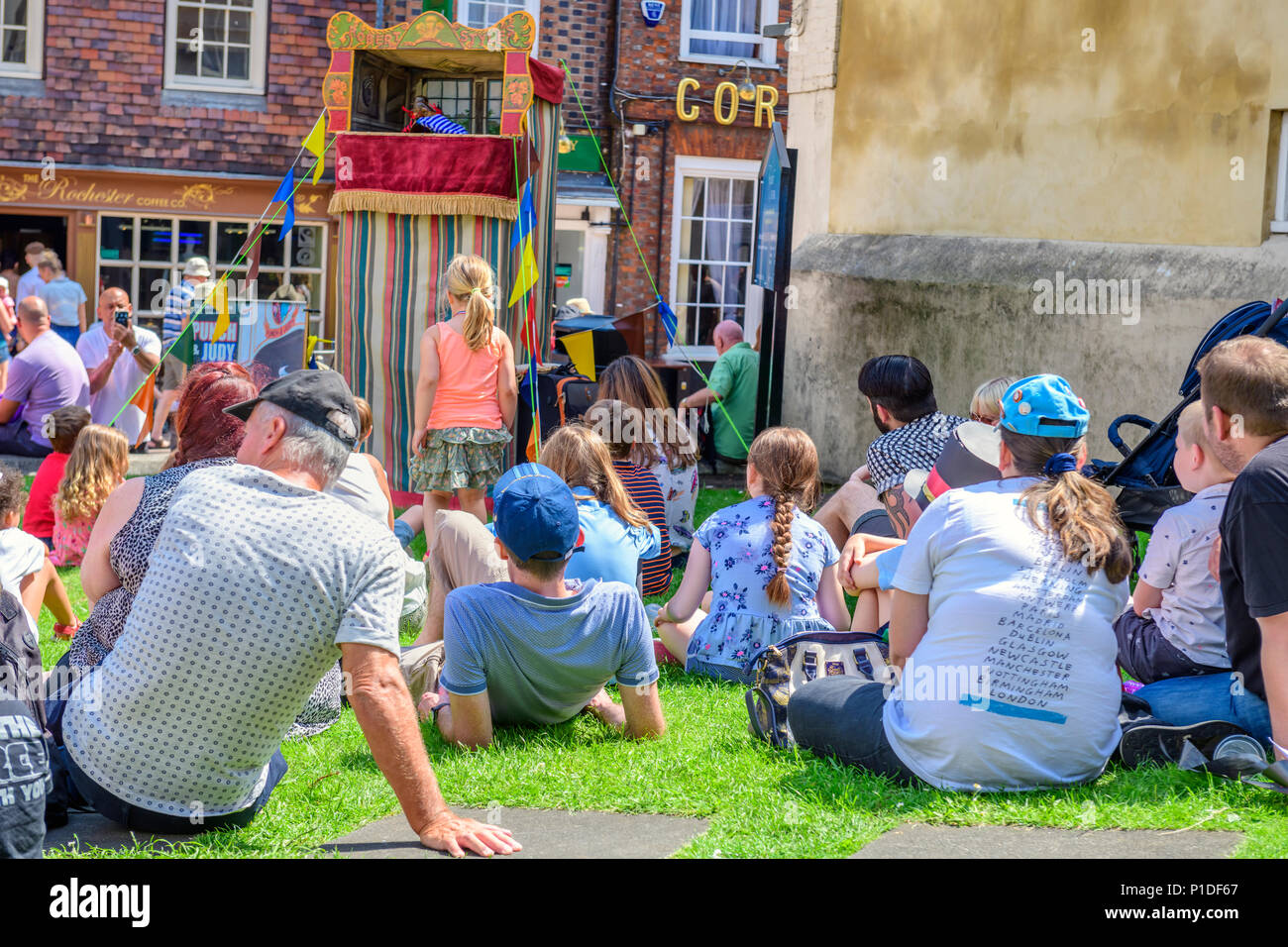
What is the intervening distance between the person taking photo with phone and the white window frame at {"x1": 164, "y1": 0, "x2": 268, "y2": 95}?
559 cm

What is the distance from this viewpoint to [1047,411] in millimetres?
3963

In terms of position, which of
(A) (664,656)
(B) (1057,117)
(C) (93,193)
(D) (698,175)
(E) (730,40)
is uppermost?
(E) (730,40)

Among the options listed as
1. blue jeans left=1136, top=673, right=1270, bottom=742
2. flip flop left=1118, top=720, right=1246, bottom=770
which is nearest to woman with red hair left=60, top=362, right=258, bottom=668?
flip flop left=1118, top=720, right=1246, bottom=770

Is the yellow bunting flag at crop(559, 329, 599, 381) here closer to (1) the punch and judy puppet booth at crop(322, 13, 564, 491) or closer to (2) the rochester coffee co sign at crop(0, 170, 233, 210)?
(1) the punch and judy puppet booth at crop(322, 13, 564, 491)

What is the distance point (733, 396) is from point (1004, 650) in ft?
29.7

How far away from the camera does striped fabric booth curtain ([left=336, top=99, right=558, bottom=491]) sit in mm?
9805

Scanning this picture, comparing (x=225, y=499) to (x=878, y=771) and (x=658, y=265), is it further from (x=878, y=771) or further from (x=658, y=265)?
(x=658, y=265)

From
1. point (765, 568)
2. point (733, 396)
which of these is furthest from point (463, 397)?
point (733, 396)

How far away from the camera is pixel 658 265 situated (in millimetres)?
18578

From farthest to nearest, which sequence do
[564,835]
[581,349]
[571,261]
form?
[571,261] → [581,349] → [564,835]

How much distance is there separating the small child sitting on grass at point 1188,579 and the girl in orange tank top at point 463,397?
448 cm

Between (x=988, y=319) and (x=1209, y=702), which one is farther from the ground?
(x=988, y=319)

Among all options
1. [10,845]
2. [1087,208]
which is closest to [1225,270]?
[1087,208]

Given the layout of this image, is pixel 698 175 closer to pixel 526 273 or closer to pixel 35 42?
pixel 35 42
